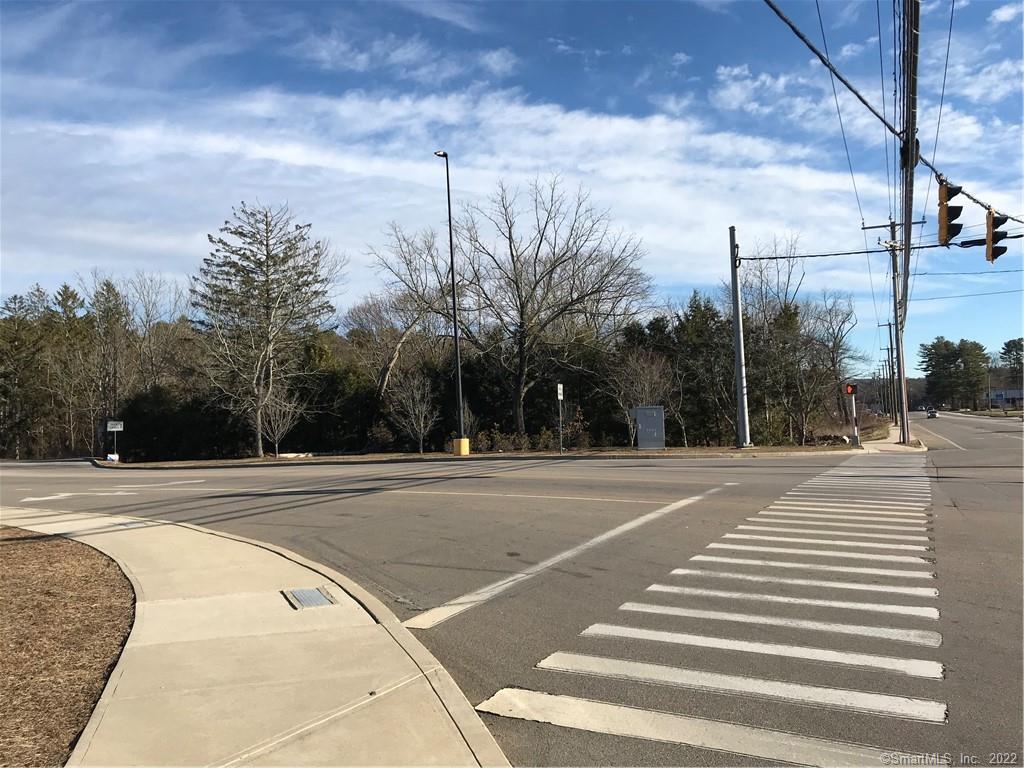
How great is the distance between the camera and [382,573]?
27.7ft

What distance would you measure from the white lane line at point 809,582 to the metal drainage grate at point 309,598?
3.68 metres

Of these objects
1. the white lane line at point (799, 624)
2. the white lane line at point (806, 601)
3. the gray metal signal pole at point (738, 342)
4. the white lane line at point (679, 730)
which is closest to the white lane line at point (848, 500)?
the white lane line at point (806, 601)

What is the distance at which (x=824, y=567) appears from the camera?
786 cm

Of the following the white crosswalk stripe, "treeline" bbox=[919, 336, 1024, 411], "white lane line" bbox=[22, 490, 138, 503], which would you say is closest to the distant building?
"treeline" bbox=[919, 336, 1024, 411]

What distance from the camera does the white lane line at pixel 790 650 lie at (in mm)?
4926

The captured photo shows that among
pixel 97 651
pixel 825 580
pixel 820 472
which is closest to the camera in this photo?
pixel 97 651

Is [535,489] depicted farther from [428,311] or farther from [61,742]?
[428,311]

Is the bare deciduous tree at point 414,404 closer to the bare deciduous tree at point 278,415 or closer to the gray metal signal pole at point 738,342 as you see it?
the bare deciduous tree at point 278,415

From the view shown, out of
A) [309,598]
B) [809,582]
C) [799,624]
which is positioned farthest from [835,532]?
[309,598]

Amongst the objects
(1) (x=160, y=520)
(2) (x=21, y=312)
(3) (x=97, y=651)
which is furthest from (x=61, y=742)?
(2) (x=21, y=312)

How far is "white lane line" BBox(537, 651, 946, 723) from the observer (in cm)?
429

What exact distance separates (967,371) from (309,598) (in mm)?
156267

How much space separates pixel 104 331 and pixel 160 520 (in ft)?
166

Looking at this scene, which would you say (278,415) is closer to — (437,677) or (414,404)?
(414,404)
